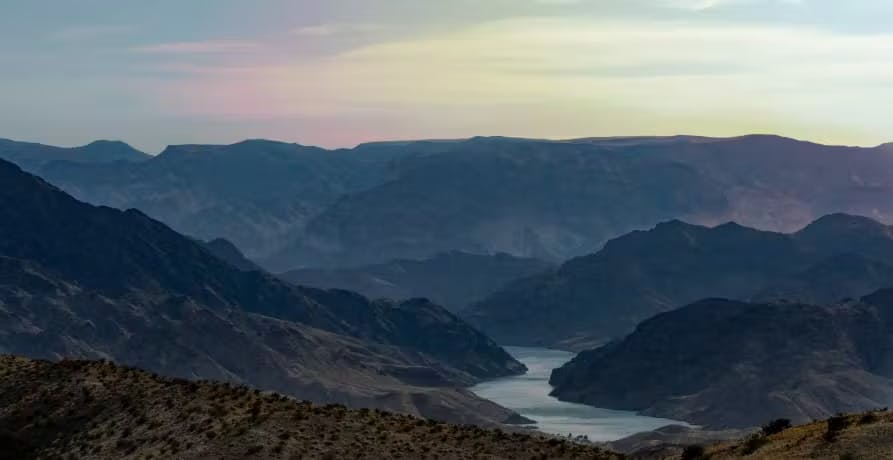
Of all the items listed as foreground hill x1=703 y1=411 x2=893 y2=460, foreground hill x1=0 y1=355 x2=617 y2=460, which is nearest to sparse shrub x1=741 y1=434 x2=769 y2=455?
foreground hill x1=703 y1=411 x2=893 y2=460

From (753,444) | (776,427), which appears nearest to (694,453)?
(753,444)

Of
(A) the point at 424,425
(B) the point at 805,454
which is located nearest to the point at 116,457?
(A) the point at 424,425

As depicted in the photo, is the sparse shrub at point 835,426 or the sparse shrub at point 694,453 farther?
the sparse shrub at point 694,453

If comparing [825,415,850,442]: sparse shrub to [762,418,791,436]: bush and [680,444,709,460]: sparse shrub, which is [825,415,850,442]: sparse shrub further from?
[762,418,791,436]: bush

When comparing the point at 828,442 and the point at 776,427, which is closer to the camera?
the point at 828,442

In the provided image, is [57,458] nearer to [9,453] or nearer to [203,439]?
[9,453]

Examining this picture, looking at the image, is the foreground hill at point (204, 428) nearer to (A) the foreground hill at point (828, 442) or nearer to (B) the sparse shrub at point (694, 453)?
(B) the sparse shrub at point (694, 453)

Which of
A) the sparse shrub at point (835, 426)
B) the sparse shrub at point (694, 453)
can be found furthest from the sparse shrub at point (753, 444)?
the sparse shrub at point (835, 426)

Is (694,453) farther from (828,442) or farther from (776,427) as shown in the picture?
(828,442)
